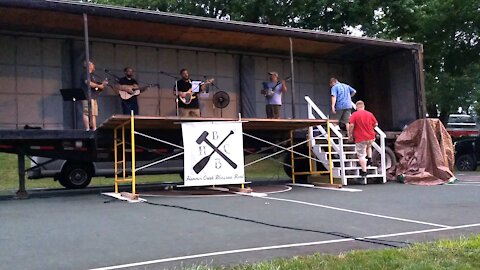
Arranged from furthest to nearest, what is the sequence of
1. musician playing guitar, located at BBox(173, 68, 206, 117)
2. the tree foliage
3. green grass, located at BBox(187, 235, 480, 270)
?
1. the tree foliage
2. musician playing guitar, located at BBox(173, 68, 206, 117)
3. green grass, located at BBox(187, 235, 480, 270)

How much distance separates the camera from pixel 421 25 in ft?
72.1

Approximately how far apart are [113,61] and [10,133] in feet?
14.7

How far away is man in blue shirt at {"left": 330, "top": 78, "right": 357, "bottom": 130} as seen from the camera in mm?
13156

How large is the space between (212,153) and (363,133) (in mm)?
4002

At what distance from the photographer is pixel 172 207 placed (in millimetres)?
8297

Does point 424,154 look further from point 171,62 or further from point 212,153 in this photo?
point 171,62

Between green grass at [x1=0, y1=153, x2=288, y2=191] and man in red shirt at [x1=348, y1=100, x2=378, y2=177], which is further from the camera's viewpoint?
green grass at [x1=0, y1=153, x2=288, y2=191]

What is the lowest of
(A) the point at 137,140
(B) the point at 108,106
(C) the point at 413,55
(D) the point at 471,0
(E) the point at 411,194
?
(E) the point at 411,194

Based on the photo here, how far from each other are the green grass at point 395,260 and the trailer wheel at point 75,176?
9.96m

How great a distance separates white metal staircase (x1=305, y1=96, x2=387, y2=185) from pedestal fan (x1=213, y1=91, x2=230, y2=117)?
256cm

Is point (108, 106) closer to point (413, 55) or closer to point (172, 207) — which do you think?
point (172, 207)

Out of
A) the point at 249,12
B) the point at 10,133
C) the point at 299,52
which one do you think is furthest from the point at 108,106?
the point at 249,12

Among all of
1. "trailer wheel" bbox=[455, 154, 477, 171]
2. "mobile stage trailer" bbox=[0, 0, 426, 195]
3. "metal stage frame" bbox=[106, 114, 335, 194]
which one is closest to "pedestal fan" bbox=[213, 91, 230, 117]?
"mobile stage trailer" bbox=[0, 0, 426, 195]

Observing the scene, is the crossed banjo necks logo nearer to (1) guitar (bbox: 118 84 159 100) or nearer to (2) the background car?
(1) guitar (bbox: 118 84 159 100)
